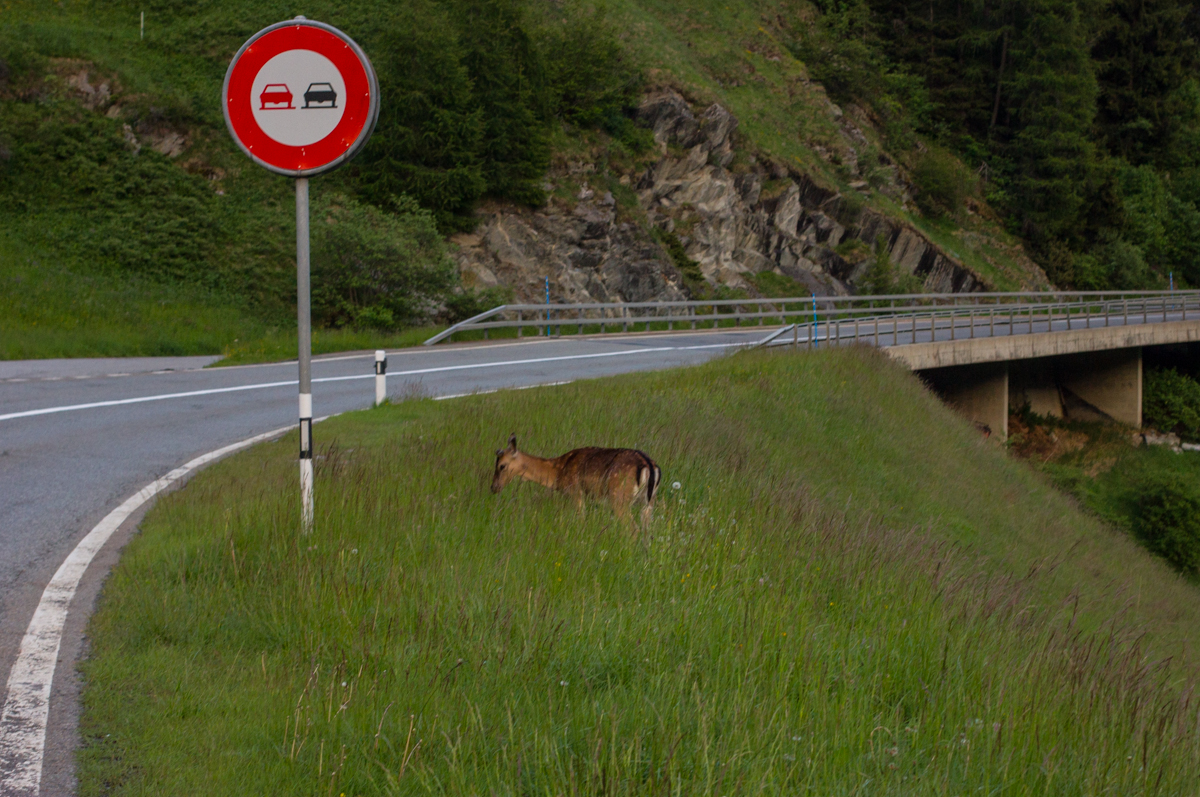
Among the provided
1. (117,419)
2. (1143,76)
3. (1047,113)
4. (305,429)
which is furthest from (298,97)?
(1143,76)

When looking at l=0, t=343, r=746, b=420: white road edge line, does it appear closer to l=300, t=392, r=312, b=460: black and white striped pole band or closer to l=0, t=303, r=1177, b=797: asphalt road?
l=0, t=303, r=1177, b=797: asphalt road

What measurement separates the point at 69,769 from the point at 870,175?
5135 cm

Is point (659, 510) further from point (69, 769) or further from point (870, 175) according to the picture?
point (870, 175)

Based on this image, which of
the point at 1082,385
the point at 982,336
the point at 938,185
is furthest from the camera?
the point at 938,185

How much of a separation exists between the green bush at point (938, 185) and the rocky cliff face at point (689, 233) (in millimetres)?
5590

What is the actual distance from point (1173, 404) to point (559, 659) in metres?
41.2

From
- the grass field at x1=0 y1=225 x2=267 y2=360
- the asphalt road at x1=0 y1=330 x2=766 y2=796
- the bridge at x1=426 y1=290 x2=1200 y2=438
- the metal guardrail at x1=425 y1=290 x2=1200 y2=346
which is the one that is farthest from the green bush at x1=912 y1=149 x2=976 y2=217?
the grass field at x1=0 y1=225 x2=267 y2=360

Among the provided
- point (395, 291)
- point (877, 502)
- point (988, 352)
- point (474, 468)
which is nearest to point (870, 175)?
point (988, 352)

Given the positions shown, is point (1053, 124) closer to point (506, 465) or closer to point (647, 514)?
point (506, 465)

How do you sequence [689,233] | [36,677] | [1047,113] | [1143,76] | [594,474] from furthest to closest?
[1143,76], [1047,113], [689,233], [594,474], [36,677]

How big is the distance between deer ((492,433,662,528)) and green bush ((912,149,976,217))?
52609 mm

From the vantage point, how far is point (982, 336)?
30.8 m

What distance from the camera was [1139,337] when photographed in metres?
35.9

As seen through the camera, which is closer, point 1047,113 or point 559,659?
point 559,659
